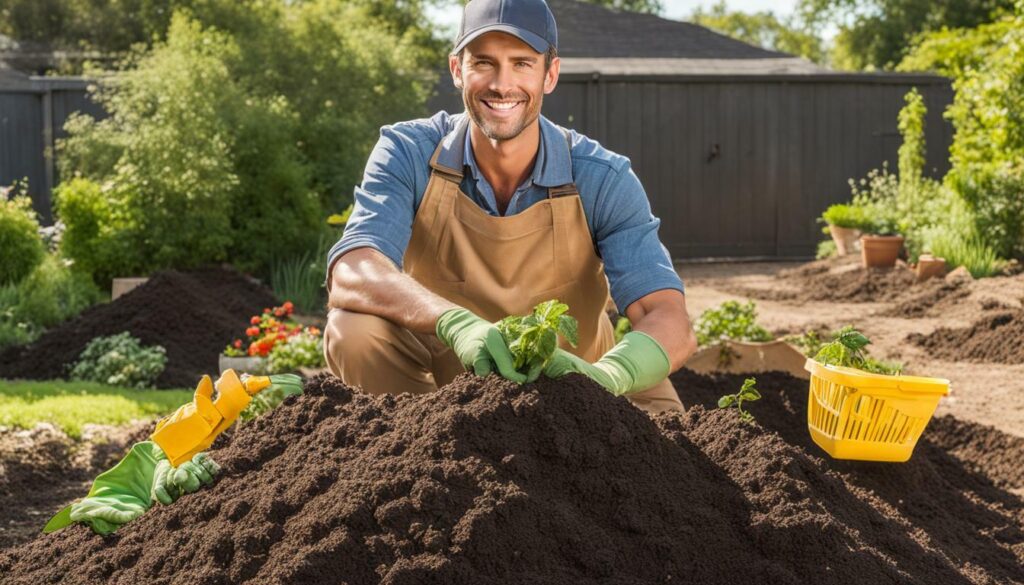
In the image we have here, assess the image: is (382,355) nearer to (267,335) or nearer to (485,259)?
(485,259)

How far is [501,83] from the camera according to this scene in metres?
3.51

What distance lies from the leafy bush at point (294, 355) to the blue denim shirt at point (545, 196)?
2721mm

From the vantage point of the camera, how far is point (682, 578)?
232 cm

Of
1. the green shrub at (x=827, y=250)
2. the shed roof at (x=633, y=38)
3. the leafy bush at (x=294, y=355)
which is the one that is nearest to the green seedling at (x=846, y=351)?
the leafy bush at (x=294, y=355)

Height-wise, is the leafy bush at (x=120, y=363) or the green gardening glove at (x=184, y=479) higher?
the green gardening glove at (x=184, y=479)

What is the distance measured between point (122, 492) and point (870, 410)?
83.3 inches

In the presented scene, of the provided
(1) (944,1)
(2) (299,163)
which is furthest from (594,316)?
(1) (944,1)

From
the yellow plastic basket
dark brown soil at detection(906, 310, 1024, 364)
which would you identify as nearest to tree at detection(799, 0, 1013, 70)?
dark brown soil at detection(906, 310, 1024, 364)

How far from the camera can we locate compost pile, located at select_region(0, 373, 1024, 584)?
89.1 inches

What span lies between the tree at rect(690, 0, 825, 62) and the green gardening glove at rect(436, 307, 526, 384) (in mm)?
38747

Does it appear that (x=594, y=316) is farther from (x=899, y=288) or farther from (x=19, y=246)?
(x=899, y=288)

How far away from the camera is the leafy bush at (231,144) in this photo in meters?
9.40

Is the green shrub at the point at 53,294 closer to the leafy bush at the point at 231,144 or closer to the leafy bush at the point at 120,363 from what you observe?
the leafy bush at the point at 231,144

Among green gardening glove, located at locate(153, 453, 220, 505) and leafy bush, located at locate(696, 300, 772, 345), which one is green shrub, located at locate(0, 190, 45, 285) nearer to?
leafy bush, located at locate(696, 300, 772, 345)
